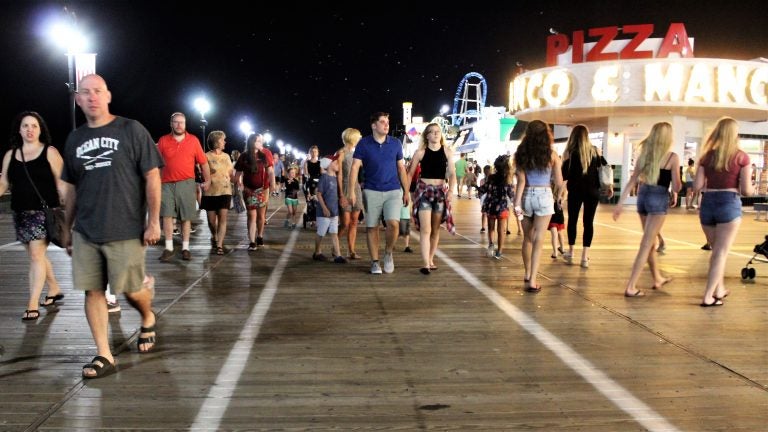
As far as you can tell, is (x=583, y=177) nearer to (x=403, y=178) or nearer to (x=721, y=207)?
(x=403, y=178)

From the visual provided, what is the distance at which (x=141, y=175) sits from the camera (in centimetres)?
438

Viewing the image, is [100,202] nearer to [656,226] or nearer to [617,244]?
[656,226]

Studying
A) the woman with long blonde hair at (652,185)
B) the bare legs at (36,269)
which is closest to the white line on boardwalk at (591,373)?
the woman with long blonde hair at (652,185)

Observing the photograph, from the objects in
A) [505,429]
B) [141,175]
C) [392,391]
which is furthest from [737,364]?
[141,175]

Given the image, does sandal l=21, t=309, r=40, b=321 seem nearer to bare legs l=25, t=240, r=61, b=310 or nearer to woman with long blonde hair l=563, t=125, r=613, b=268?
bare legs l=25, t=240, r=61, b=310

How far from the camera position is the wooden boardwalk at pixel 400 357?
3.61 metres

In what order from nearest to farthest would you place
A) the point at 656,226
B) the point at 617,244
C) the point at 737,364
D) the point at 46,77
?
the point at 737,364 → the point at 656,226 → the point at 617,244 → the point at 46,77

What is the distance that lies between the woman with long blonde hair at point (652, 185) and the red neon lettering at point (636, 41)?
18.7 metres

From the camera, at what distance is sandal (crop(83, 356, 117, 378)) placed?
4.18 m

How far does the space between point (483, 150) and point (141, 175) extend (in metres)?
46.3

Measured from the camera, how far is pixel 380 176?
26.7 feet

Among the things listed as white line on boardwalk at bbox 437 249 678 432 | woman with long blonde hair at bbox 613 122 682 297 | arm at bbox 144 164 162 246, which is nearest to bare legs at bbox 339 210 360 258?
white line on boardwalk at bbox 437 249 678 432

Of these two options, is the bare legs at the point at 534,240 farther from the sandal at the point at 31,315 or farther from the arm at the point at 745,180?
the sandal at the point at 31,315

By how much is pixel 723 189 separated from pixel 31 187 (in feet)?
20.5
